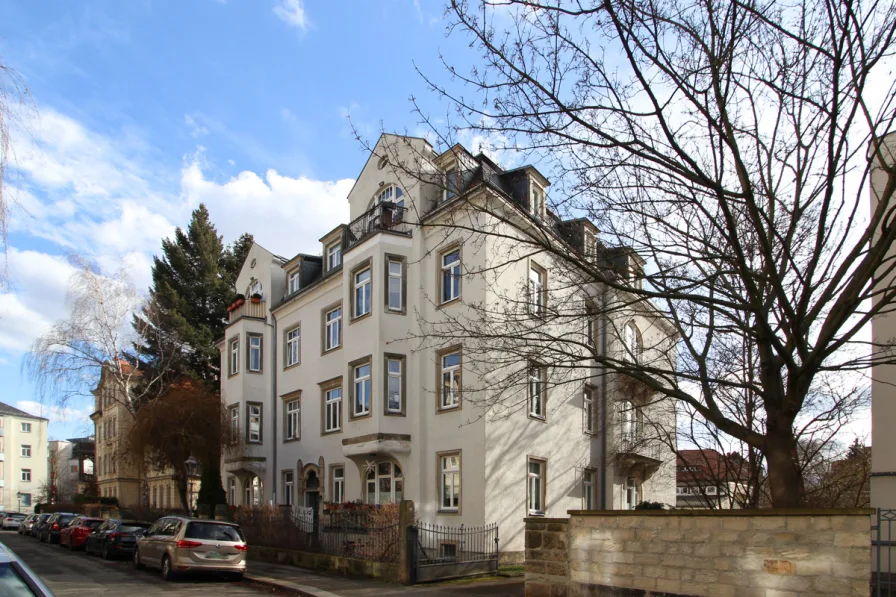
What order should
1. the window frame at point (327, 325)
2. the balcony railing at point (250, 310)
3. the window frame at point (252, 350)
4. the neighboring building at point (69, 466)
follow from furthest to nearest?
1. the neighboring building at point (69, 466)
2. the balcony railing at point (250, 310)
3. the window frame at point (252, 350)
4. the window frame at point (327, 325)

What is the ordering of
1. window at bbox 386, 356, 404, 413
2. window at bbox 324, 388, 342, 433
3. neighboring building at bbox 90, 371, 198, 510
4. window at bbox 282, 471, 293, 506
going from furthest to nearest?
neighboring building at bbox 90, 371, 198, 510 < window at bbox 282, 471, 293, 506 < window at bbox 324, 388, 342, 433 < window at bbox 386, 356, 404, 413

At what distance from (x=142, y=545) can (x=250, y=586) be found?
4.44m

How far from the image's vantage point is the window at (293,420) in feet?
102

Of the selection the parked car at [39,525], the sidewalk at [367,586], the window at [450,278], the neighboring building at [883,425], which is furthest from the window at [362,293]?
the parked car at [39,525]

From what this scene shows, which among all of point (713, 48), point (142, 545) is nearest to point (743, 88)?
point (713, 48)

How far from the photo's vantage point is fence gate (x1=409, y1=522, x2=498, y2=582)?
16641 mm

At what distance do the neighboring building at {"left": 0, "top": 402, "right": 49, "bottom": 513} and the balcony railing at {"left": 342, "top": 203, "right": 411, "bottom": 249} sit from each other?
7717 centimetres

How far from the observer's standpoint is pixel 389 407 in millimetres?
23531

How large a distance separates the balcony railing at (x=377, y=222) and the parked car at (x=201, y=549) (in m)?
9.65

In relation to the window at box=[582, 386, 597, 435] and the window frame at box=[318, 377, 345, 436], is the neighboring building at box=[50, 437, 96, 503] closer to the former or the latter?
the window frame at box=[318, 377, 345, 436]

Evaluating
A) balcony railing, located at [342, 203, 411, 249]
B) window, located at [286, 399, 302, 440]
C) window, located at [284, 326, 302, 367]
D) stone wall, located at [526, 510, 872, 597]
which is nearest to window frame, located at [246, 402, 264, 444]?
window, located at [286, 399, 302, 440]

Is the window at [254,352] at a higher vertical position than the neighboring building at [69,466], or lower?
higher

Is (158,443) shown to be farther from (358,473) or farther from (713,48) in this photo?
(713,48)

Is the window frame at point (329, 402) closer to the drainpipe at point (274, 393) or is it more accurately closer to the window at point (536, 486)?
the drainpipe at point (274, 393)
